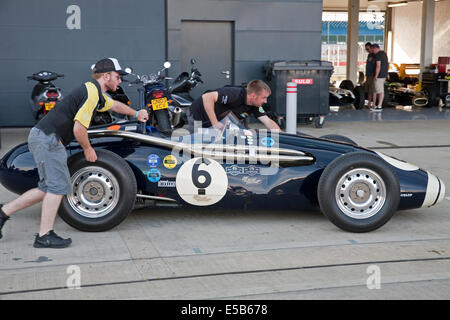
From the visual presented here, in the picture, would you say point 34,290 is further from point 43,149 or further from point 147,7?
point 147,7

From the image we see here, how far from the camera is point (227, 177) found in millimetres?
5422

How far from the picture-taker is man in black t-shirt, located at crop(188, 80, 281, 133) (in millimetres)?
6125

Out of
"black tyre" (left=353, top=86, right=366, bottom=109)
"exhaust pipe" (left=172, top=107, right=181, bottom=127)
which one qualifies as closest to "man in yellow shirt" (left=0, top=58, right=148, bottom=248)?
"exhaust pipe" (left=172, top=107, right=181, bottom=127)

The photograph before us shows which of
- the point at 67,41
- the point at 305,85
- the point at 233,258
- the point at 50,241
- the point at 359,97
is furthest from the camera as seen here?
the point at 359,97

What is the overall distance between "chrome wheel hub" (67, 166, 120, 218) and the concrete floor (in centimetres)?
22

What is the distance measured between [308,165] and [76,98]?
207 cm

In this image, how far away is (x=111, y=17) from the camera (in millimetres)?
12516

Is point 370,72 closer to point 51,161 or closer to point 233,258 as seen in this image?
point 233,258

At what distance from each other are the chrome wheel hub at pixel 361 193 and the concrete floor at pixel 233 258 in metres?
0.22

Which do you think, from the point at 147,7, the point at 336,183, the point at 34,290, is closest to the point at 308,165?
the point at 336,183

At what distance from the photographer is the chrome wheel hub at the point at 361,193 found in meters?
5.29

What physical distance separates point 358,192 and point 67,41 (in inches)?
343

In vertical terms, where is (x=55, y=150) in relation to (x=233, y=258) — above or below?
above

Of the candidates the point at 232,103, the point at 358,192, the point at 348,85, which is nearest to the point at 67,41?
the point at 232,103
